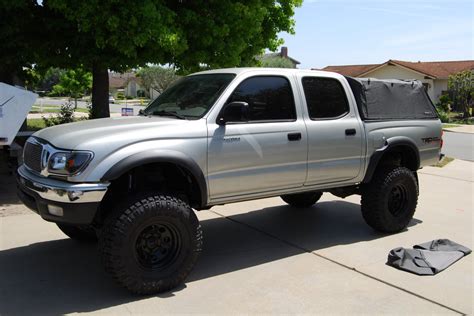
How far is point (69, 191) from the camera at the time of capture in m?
3.78

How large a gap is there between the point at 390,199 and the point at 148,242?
3279 mm

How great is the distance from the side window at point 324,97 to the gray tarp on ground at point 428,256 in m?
1.67

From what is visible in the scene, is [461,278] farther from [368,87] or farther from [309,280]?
[368,87]

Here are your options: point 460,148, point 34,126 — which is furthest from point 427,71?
point 34,126

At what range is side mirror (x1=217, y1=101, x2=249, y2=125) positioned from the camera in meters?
4.46

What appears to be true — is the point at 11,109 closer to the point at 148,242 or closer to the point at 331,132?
the point at 148,242

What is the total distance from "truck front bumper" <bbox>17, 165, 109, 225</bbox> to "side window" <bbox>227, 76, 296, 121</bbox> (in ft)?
5.27

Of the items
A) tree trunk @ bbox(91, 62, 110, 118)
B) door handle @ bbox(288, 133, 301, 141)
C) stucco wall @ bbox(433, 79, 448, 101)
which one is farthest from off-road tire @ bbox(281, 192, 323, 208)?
stucco wall @ bbox(433, 79, 448, 101)

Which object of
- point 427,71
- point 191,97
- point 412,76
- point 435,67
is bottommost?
point 191,97

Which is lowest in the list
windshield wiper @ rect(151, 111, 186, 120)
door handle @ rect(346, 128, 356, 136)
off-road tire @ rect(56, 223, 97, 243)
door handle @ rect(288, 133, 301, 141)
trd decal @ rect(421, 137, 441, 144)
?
off-road tire @ rect(56, 223, 97, 243)

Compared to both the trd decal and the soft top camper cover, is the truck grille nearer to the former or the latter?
the soft top camper cover


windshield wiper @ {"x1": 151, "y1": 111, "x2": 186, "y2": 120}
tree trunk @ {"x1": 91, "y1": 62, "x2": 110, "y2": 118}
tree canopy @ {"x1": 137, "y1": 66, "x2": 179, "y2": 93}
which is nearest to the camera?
windshield wiper @ {"x1": 151, "y1": 111, "x2": 186, "y2": 120}

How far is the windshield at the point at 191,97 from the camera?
15.4ft

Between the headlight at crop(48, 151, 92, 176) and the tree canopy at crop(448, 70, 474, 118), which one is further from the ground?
the tree canopy at crop(448, 70, 474, 118)
